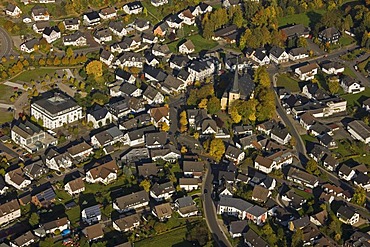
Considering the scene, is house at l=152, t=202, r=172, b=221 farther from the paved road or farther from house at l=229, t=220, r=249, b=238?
house at l=229, t=220, r=249, b=238

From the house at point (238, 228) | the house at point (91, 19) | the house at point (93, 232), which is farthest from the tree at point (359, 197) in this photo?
the house at point (91, 19)

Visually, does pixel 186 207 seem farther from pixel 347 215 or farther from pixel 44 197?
pixel 347 215

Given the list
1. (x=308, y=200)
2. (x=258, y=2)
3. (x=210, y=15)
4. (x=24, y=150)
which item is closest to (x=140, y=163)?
(x=24, y=150)

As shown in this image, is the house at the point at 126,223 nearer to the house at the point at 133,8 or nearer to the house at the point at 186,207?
the house at the point at 186,207

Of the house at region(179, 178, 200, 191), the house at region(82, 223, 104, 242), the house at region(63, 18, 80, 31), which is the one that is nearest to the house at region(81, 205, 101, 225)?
the house at region(82, 223, 104, 242)

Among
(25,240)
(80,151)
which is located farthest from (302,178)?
(25,240)
